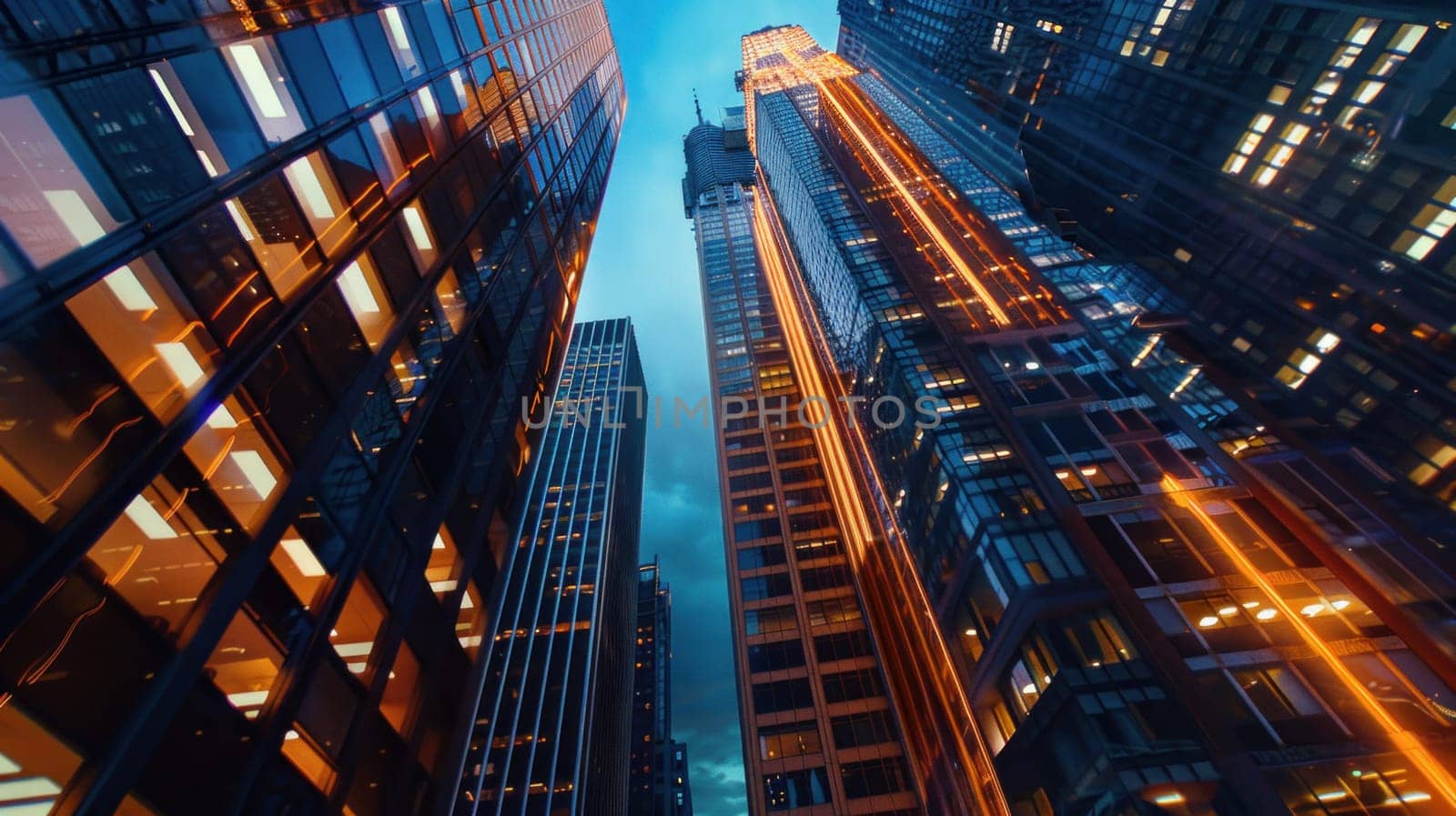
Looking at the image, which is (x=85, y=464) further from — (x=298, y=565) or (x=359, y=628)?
(x=359, y=628)

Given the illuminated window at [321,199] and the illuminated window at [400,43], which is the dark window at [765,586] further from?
the illuminated window at [321,199]

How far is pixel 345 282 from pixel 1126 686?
1611 inches

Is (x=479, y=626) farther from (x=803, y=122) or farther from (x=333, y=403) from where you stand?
(x=803, y=122)

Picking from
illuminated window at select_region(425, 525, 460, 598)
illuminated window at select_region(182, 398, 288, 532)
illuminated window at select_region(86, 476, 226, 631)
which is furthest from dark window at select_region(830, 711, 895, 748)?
illuminated window at select_region(86, 476, 226, 631)

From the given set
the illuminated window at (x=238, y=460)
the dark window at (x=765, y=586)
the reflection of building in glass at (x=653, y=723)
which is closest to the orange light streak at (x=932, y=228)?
the dark window at (x=765, y=586)

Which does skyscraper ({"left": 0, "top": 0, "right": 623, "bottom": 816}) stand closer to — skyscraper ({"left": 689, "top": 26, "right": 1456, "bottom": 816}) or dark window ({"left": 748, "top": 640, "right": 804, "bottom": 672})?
skyscraper ({"left": 689, "top": 26, "right": 1456, "bottom": 816})

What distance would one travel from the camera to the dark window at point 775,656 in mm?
58688

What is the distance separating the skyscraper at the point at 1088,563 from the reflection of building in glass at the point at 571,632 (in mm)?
32463

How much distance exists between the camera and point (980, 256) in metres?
70.9

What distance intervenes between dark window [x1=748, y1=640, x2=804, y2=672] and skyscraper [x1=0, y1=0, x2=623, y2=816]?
48238 mm

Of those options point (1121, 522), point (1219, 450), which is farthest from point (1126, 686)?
point (1219, 450)

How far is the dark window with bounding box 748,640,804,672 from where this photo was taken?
58.7 metres

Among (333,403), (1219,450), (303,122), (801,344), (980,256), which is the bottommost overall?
(1219,450)

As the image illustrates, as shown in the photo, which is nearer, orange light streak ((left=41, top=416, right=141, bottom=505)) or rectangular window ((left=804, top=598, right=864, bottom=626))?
orange light streak ((left=41, top=416, right=141, bottom=505))
